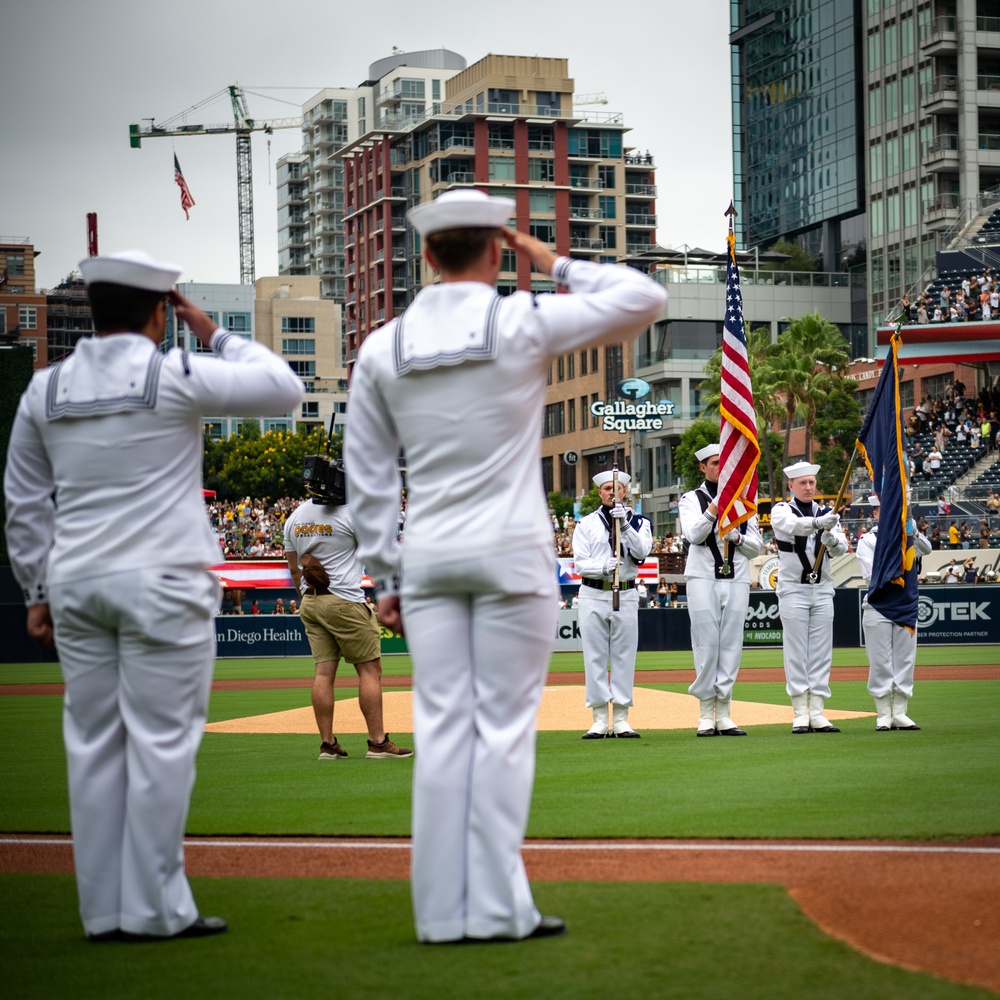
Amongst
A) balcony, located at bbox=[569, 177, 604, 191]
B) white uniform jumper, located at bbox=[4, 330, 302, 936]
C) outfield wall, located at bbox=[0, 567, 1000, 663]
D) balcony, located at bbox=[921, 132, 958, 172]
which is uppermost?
balcony, located at bbox=[569, 177, 604, 191]

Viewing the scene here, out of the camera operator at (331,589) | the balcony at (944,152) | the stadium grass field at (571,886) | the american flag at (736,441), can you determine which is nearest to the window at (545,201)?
the balcony at (944,152)

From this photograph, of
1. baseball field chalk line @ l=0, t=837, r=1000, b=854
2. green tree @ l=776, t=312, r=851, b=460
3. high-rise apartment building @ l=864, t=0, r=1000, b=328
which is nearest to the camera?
baseball field chalk line @ l=0, t=837, r=1000, b=854

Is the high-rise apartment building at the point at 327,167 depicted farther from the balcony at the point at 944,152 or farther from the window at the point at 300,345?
the balcony at the point at 944,152

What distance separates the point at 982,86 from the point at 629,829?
83.9 m

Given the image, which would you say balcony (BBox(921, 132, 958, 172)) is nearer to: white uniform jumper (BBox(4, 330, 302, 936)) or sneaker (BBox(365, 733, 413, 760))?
sneaker (BBox(365, 733, 413, 760))

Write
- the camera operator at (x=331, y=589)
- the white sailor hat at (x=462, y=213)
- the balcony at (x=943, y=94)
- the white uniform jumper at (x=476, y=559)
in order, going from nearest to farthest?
1. the white uniform jumper at (x=476, y=559)
2. the white sailor hat at (x=462, y=213)
3. the camera operator at (x=331, y=589)
4. the balcony at (x=943, y=94)

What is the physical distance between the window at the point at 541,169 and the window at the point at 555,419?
23254 millimetres

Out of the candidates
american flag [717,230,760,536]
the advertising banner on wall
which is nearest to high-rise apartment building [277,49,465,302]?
the advertising banner on wall

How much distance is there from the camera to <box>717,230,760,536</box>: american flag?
48.1 ft

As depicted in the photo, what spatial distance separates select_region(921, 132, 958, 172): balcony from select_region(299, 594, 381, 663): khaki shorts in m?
78.5

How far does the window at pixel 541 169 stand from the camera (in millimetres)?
121125

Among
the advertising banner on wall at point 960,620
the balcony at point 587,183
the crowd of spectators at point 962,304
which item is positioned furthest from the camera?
the balcony at point 587,183

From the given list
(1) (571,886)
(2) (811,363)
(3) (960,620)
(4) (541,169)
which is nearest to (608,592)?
(1) (571,886)

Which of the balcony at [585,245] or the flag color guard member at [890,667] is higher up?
the balcony at [585,245]
